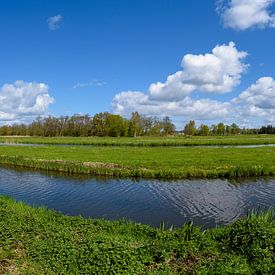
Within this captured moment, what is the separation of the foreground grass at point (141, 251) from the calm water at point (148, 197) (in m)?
6.19

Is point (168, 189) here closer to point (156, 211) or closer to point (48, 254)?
point (156, 211)

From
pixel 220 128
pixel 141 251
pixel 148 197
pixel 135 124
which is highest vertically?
pixel 220 128

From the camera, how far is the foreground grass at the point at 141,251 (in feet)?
29.6

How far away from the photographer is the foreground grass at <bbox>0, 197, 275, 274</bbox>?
9.01 meters

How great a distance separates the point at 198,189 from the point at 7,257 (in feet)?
60.9

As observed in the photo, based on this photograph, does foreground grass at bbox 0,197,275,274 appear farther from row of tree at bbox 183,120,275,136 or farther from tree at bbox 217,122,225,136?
tree at bbox 217,122,225,136

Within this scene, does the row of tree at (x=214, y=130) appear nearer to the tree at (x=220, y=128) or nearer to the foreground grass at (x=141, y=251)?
the tree at (x=220, y=128)

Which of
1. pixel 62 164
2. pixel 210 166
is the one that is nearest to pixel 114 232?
pixel 210 166

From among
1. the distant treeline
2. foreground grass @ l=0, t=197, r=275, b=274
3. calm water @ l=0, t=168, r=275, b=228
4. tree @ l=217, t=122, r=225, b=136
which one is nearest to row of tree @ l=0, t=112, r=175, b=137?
the distant treeline

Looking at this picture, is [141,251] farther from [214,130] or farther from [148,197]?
[214,130]

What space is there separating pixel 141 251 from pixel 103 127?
13967 cm

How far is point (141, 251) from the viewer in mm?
9852

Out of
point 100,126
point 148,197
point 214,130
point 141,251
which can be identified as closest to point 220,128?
point 214,130

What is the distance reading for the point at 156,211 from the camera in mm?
19391
